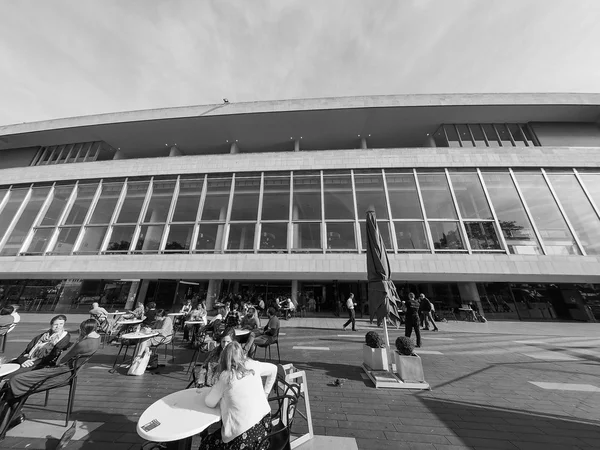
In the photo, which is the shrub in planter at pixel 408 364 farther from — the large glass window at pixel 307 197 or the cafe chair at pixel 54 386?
the large glass window at pixel 307 197

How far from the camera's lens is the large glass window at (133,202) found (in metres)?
16.6

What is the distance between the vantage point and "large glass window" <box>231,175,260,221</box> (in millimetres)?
16234

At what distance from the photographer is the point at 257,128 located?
2000cm

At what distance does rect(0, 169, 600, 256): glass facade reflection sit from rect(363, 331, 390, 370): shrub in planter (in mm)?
8993

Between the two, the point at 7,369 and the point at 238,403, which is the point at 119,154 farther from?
the point at 238,403

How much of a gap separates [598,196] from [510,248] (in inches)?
303

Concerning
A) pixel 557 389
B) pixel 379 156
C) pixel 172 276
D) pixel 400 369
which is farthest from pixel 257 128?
pixel 557 389

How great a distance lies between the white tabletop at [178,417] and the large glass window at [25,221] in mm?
23280

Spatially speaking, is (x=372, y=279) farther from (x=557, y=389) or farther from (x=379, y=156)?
(x=379, y=156)

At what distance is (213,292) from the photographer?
1647 cm

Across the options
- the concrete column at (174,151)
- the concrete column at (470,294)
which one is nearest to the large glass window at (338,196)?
the concrete column at (470,294)

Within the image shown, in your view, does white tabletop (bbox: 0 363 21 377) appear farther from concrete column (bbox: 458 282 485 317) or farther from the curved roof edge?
concrete column (bbox: 458 282 485 317)

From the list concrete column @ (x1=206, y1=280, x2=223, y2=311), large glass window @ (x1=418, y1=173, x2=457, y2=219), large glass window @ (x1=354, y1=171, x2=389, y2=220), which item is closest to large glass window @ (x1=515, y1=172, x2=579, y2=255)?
large glass window @ (x1=418, y1=173, x2=457, y2=219)

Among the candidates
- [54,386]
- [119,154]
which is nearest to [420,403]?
[54,386]
